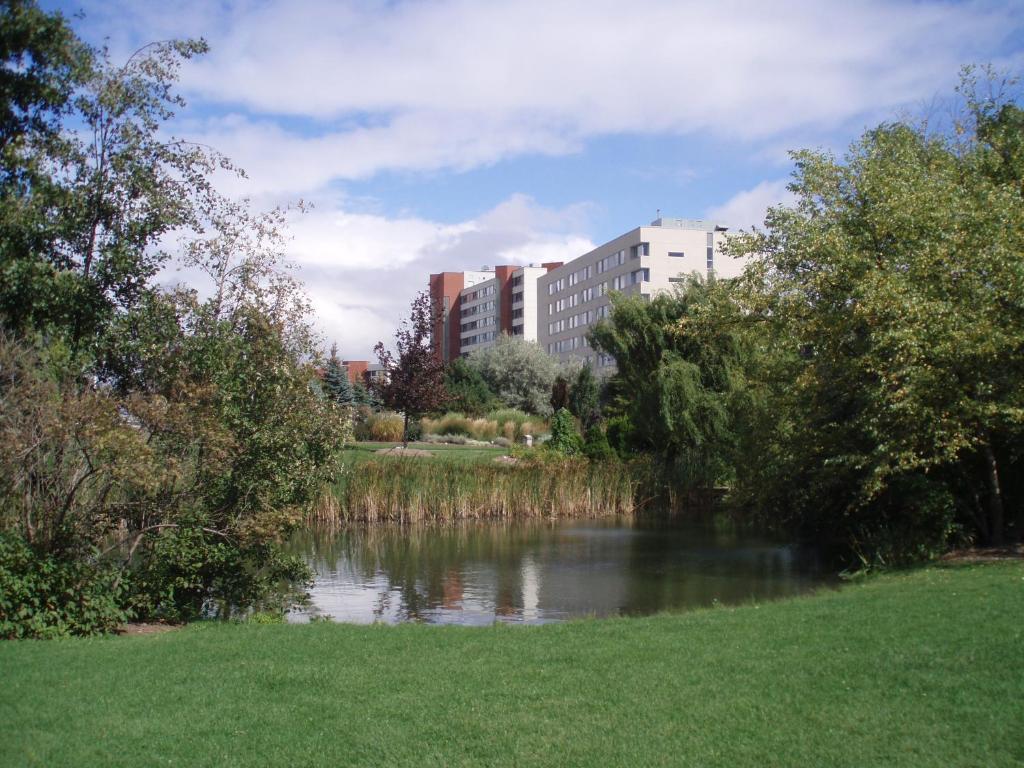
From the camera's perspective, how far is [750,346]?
33.1 m

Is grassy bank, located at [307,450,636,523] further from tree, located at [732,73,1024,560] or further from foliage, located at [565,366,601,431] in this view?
foliage, located at [565,366,601,431]

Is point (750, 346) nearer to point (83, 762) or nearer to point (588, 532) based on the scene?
point (588, 532)

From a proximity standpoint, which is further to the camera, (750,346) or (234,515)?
(750,346)

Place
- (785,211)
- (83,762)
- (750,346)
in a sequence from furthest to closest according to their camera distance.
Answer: (750,346) < (785,211) < (83,762)

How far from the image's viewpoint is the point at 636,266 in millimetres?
81938

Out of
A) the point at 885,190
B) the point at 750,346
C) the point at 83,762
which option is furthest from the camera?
the point at 750,346

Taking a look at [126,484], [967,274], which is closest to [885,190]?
[967,274]

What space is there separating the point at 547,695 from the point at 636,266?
76.8 metres

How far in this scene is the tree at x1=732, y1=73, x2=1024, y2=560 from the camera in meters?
13.7

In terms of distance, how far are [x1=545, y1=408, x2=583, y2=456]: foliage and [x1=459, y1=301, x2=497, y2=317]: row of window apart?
81.1 metres

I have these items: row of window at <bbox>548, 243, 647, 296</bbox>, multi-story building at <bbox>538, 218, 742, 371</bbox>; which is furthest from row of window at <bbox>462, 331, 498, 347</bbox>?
multi-story building at <bbox>538, 218, 742, 371</bbox>

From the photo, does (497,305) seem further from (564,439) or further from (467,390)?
(564,439)

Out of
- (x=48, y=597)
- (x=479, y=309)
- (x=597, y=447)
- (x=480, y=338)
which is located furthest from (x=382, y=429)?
(x=479, y=309)

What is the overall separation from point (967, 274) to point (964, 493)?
4.33 m
